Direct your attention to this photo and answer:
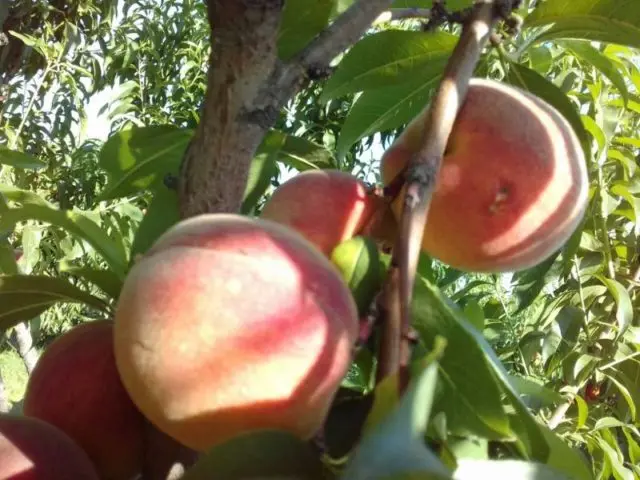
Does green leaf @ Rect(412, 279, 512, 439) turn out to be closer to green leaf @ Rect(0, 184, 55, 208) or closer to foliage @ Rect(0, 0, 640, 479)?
foliage @ Rect(0, 0, 640, 479)

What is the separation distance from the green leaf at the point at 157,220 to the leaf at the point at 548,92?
12.2 inches

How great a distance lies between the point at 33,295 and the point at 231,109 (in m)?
0.21

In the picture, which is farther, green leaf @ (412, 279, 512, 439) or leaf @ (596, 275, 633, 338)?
leaf @ (596, 275, 633, 338)

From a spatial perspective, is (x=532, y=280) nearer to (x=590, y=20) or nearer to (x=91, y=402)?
(x=590, y=20)

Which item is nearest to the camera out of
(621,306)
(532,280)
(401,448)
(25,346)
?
(401,448)

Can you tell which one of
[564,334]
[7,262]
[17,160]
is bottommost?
[564,334]

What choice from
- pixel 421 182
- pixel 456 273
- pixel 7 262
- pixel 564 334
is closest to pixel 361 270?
pixel 421 182

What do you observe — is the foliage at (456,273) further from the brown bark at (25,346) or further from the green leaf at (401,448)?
the brown bark at (25,346)

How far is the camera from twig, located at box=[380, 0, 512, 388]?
396mm

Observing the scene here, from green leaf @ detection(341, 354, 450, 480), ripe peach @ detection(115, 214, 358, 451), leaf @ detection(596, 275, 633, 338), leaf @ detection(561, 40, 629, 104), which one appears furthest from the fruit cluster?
leaf @ detection(596, 275, 633, 338)

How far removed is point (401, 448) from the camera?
10.5 inches

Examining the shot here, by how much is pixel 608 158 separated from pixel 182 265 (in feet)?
4.26

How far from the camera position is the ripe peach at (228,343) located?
15.6 inches

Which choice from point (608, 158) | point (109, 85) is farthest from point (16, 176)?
point (109, 85)
